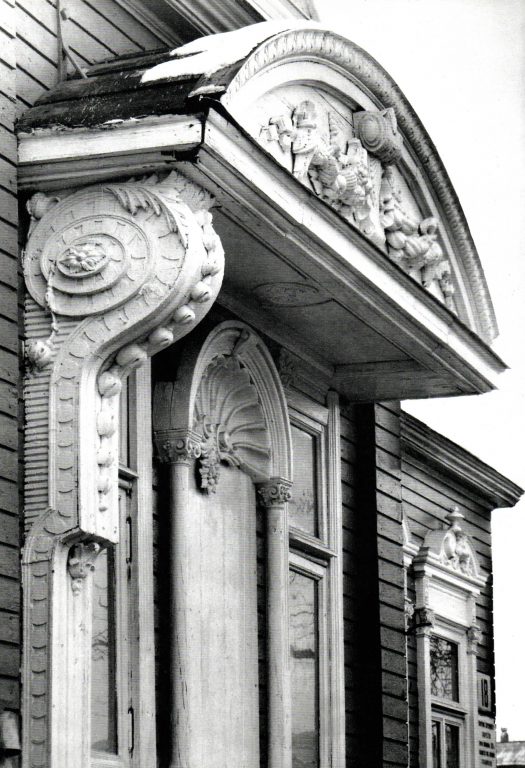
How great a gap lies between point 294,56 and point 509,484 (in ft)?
29.4

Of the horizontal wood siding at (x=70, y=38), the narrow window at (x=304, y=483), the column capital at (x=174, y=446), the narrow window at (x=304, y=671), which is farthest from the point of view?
the narrow window at (x=304, y=483)

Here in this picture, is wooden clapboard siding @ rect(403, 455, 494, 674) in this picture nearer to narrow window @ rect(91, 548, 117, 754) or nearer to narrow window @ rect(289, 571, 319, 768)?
narrow window @ rect(289, 571, 319, 768)

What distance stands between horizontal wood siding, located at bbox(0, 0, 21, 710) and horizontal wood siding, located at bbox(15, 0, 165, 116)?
0.21 metres

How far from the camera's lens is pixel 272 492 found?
10.9m

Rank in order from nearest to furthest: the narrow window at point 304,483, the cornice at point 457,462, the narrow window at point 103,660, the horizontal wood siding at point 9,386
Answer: the horizontal wood siding at point 9,386 < the narrow window at point 103,660 < the narrow window at point 304,483 < the cornice at point 457,462

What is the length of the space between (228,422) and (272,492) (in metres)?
0.62

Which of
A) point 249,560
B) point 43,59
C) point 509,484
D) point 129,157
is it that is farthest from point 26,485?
point 509,484

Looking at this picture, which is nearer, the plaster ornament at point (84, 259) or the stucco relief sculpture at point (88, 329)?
the stucco relief sculpture at point (88, 329)

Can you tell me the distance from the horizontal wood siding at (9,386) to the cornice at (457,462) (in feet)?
23.1

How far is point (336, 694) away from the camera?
11.5m

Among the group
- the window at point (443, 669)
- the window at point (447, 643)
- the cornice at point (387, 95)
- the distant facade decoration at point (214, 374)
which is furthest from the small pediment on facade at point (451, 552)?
the cornice at point (387, 95)

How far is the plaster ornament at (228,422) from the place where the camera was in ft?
33.5

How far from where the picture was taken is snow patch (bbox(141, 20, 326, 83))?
838 cm

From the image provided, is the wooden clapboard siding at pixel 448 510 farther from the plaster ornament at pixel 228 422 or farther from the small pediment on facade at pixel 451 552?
the plaster ornament at pixel 228 422
